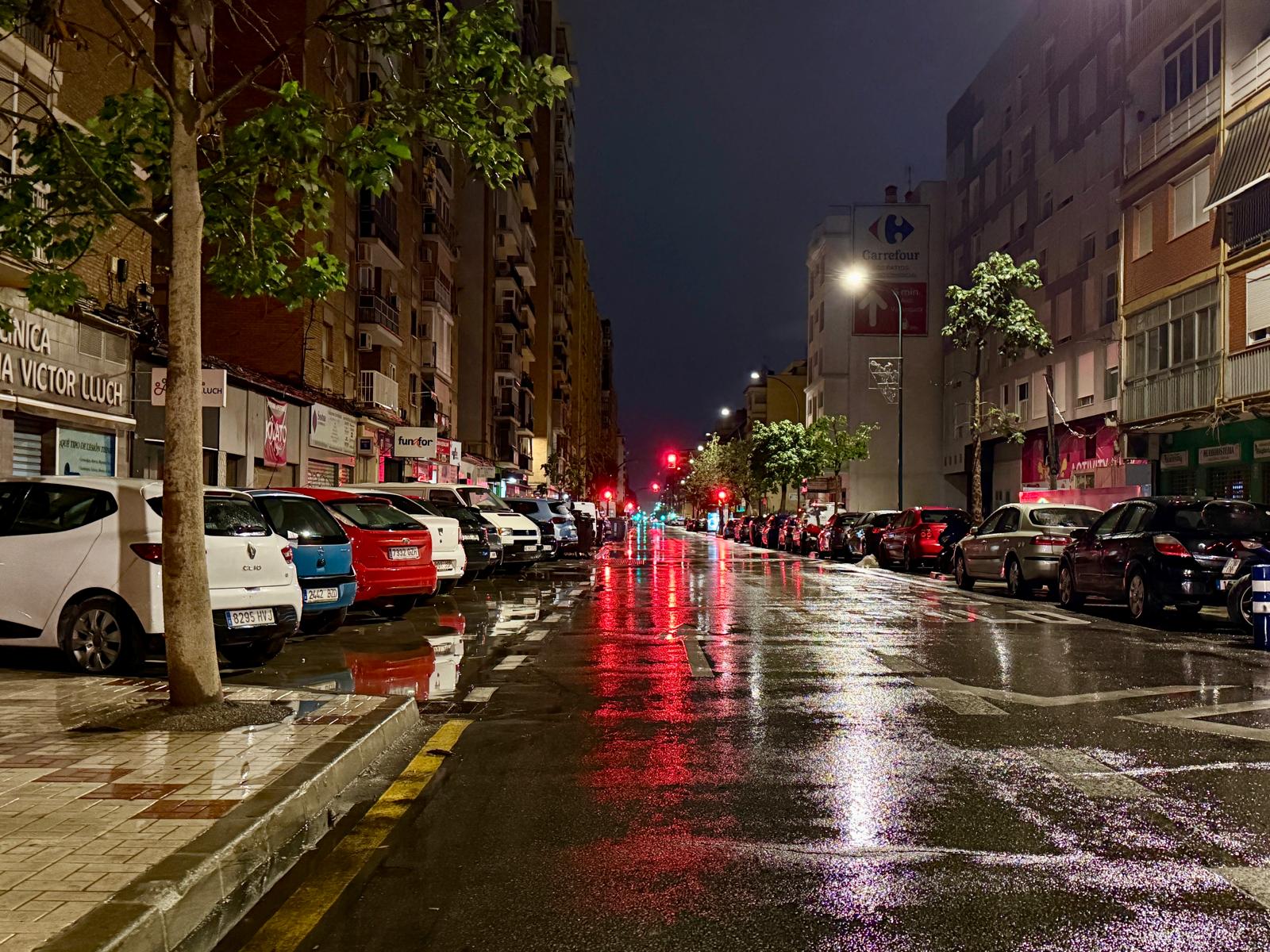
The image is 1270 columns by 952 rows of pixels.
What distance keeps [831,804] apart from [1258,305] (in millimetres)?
25944

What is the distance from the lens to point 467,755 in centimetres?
711

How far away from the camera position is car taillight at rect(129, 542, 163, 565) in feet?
31.7

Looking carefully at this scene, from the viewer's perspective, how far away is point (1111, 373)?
132ft

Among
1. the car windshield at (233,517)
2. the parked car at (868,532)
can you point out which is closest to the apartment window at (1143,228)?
the parked car at (868,532)

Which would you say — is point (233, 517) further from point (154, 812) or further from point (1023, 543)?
point (1023, 543)

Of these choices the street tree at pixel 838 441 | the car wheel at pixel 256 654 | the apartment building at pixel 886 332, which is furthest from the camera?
the apartment building at pixel 886 332

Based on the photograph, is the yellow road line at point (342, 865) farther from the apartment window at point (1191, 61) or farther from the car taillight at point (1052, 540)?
the apartment window at point (1191, 61)

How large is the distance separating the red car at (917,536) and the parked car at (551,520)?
862 cm

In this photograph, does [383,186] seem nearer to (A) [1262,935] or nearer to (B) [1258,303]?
(A) [1262,935]

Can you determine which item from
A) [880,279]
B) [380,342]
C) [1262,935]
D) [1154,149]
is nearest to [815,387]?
[880,279]

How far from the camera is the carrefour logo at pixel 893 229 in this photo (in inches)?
2886

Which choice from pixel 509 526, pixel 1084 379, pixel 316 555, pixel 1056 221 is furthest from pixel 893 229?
pixel 316 555

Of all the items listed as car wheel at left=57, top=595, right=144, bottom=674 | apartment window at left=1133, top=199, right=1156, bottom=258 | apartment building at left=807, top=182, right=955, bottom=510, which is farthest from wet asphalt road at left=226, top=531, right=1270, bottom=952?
apartment building at left=807, top=182, right=955, bottom=510

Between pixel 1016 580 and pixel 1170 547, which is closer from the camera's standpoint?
pixel 1170 547
